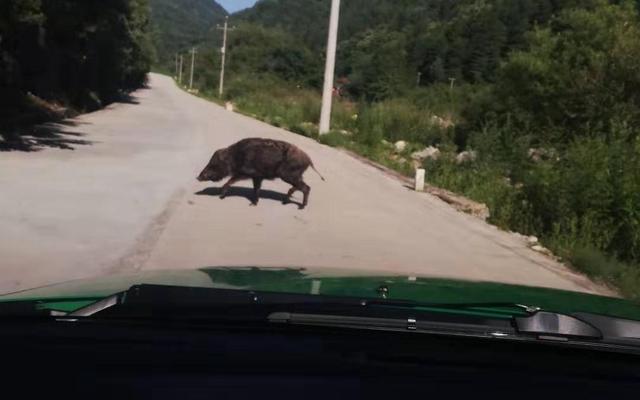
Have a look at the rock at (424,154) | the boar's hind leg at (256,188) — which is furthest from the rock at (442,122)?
the boar's hind leg at (256,188)

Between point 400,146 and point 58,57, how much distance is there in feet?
53.1

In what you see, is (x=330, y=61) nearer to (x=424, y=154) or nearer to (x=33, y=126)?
(x=424, y=154)

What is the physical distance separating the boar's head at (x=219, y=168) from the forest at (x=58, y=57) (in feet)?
26.1

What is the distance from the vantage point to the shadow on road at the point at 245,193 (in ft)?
45.9

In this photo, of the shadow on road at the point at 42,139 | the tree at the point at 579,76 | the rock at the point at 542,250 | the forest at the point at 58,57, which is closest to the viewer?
the rock at the point at 542,250

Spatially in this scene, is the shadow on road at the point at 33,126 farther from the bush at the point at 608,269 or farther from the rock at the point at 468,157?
the bush at the point at 608,269

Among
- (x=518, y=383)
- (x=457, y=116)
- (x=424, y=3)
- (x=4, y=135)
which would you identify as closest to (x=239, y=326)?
(x=518, y=383)

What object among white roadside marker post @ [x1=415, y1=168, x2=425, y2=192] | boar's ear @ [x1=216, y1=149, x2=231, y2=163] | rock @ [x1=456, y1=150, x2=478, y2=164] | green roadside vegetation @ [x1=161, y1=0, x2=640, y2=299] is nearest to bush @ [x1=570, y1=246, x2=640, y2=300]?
green roadside vegetation @ [x1=161, y1=0, x2=640, y2=299]

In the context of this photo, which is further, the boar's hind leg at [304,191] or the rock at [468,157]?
the rock at [468,157]

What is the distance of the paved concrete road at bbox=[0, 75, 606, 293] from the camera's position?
891 cm

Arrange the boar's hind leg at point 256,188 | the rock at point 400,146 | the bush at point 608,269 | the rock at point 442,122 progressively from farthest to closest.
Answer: the rock at point 442,122 < the rock at point 400,146 < the boar's hind leg at point 256,188 < the bush at point 608,269

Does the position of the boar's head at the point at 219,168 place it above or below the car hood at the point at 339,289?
below

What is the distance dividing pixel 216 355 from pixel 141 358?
0.17 metres

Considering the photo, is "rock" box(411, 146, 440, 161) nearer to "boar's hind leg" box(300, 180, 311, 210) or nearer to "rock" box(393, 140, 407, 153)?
"rock" box(393, 140, 407, 153)
